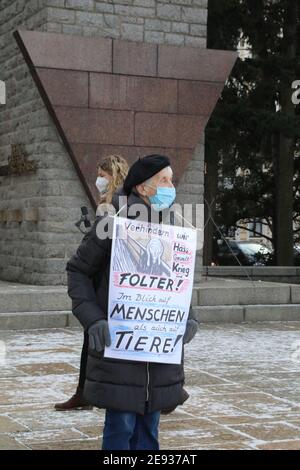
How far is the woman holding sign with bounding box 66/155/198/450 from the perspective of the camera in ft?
13.5

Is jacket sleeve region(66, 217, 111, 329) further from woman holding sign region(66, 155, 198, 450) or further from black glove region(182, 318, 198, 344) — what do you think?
black glove region(182, 318, 198, 344)

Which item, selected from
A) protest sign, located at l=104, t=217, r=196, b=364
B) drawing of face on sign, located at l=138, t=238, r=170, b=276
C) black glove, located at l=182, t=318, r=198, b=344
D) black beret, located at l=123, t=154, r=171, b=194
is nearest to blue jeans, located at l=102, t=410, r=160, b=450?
protest sign, located at l=104, t=217, r=196, b=364

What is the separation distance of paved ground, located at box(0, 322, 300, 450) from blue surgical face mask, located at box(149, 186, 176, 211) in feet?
6.17

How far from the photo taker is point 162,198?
4227 millimetres

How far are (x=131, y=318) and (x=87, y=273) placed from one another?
31 centimetres

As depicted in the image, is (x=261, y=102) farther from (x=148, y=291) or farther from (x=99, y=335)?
(x=99, y=335)

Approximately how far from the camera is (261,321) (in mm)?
12648

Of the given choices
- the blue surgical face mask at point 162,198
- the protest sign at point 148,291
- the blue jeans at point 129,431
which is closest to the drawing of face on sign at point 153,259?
the protest sign at point 148,291

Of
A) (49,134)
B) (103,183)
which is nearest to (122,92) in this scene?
(49,134)

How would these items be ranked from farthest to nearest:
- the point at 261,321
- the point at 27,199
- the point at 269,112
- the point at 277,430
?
the point at 269,112
the point at 27,199
the point at 261,321
the point at 277,430

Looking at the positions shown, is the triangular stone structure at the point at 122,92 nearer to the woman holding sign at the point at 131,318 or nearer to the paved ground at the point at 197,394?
the paved ground at the point at 197,394
